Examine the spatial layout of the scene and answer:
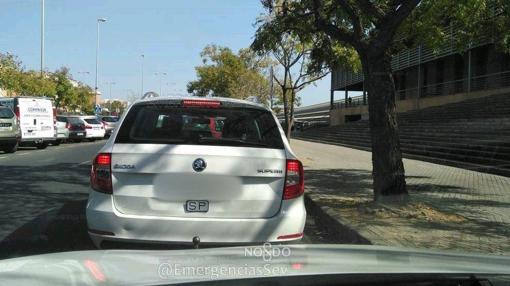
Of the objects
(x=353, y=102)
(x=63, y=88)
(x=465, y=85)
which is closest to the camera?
(x=465, y=85)

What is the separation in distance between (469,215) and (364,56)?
9.24 ft

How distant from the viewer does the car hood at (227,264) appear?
8.28ft

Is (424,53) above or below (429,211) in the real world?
above

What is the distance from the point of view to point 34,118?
86.4 ft

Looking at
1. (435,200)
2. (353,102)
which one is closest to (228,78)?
(353,102)

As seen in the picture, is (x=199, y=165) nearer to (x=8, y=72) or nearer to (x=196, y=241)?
(x=196, y=241)

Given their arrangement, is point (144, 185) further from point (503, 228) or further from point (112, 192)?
point (503, 228)

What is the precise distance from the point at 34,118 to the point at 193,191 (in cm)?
2294

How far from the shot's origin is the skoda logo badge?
522 cm

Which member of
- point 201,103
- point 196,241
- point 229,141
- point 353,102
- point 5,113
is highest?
point 353,102

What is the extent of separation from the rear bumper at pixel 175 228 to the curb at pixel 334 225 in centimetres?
178

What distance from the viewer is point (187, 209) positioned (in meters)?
5.23

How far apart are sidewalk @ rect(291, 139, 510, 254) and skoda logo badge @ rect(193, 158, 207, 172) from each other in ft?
7.55

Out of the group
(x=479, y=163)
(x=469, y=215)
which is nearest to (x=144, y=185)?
(x=469, y=215)
